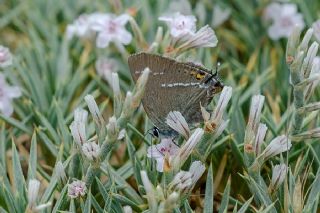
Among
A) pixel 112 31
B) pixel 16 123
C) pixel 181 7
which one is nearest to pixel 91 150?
pixel 16 123

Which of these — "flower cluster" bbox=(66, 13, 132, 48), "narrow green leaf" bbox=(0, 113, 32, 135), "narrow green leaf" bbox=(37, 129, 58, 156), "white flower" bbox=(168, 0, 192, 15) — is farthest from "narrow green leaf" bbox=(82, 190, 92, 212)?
"white flower" bbox=(168, 0, 192, 15)

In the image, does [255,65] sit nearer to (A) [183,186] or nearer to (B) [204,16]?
(B) [204,16]

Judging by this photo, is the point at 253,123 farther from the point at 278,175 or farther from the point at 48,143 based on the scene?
the point at 48,143

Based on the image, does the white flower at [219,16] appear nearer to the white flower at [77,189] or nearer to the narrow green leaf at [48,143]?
the narrow green leaf at [48,143]

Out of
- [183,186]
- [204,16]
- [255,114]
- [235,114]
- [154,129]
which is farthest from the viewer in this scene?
A: [204,16]

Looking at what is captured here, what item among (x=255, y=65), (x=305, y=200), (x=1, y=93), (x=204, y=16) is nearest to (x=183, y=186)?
(x=305, y=200)

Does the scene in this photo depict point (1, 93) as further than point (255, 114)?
Yes

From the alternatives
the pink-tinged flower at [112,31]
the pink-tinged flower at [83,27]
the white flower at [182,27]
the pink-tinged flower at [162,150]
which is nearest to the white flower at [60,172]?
the pink-tinged flower at [162,150]

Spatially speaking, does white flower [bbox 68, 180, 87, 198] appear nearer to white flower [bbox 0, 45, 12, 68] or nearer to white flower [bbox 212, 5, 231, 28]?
white flower [bbox 0, 45, 12, 68]
